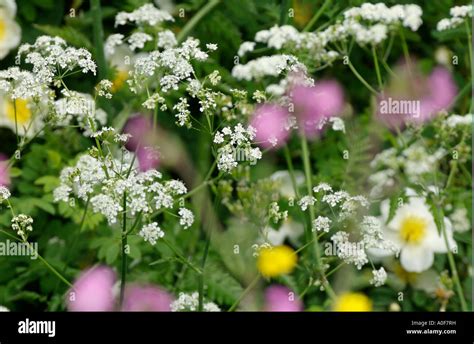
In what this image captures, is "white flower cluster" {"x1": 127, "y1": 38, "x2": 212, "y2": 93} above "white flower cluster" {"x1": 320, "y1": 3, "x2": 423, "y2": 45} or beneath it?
beneath

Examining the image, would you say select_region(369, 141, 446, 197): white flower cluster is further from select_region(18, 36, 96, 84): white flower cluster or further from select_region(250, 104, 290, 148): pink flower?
select_region(18, 36, 96, 84): white flower cluster

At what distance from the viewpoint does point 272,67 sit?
1776mm

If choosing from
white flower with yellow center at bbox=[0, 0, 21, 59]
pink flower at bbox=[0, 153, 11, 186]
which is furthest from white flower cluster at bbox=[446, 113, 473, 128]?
white flower with yellow center at bbox=[0, 0, 21, 59]

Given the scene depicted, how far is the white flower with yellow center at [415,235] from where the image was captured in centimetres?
211

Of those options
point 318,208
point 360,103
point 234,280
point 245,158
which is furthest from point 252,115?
point 360,103

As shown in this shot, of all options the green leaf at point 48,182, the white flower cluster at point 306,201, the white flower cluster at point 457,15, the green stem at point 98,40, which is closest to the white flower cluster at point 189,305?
the white flower cluster at point 306,201

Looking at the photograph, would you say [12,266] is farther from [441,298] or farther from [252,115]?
[441,298]

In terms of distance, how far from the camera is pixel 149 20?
6.48ft

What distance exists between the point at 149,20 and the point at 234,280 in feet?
1.98

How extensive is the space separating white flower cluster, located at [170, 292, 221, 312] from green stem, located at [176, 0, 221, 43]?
656mm

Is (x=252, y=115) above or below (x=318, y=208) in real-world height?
above

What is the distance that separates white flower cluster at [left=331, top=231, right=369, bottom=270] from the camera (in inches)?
65.7

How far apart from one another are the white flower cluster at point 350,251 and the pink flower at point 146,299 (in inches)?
17.2

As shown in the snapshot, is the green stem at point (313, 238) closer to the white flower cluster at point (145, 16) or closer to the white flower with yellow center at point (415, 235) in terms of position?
the white flower with yellow center at point (415, 235)
